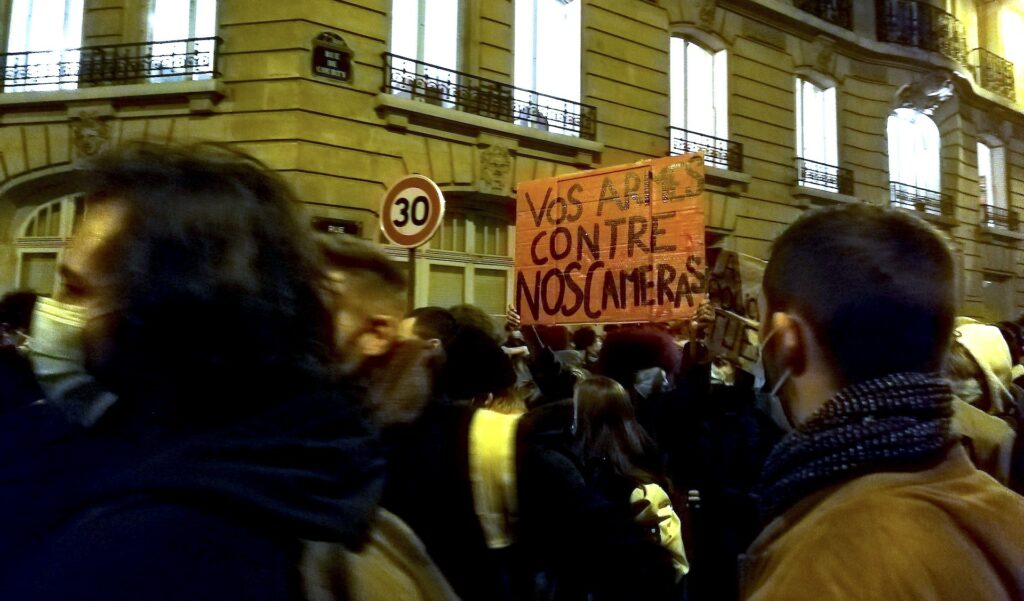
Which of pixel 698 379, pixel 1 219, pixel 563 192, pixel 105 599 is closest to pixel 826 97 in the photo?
pixel 563 192

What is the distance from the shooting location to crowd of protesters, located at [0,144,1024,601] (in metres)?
0.80

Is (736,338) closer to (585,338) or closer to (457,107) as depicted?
(585,338)

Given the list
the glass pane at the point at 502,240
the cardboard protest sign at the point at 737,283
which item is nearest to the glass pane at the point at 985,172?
the glass pane at the point at 502,240

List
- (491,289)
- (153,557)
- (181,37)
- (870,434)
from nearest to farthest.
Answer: (153,557) → (870,434) → (181,37) → (491,289)

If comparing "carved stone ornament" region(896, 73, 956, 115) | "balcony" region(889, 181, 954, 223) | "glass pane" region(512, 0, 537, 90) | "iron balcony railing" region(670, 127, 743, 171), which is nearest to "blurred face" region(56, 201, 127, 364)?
"glass pane" region(512, 0, 537, 90)

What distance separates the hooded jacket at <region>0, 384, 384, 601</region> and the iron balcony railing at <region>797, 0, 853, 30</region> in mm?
15351

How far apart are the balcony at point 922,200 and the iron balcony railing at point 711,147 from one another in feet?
15.7

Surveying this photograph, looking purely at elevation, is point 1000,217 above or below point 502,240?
above

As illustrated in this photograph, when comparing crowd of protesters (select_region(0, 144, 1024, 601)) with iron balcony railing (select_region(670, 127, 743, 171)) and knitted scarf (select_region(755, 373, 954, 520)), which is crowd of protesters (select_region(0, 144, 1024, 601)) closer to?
knitted scarf (select_region(755, 373, 954, 520))

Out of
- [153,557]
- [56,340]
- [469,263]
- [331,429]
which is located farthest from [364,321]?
[469,263]

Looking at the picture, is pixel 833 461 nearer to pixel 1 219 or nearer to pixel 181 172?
pixel 181 172

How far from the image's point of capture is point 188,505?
78 cm

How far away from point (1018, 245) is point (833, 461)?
68.8ft

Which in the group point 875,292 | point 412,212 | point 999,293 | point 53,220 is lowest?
point 875,292
